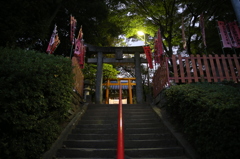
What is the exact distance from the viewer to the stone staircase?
12.0 ft

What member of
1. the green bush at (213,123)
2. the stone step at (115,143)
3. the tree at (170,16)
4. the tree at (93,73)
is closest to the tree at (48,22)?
the tree at (170,16)

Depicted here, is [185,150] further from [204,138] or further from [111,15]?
[111,15]

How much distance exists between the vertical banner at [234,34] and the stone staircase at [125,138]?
535 centimetres

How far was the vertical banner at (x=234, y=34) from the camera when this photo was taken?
7.37m

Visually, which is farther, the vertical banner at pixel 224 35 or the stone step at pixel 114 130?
the vertical banner at pixel 224 35

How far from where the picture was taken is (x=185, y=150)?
12.0ft

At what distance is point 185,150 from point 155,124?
168cm

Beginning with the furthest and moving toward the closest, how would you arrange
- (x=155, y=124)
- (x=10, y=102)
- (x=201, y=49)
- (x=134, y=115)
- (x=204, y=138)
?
1. (x=201, y=49)
2. (x=134, y=115)
3. (x=155, y=124)
4. (x=204, y=138)
5. (x=10, y=102)

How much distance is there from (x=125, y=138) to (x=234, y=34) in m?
7.44

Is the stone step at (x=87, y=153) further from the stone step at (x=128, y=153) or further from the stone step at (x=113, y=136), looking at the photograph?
the stone step at (x=113, y=136)

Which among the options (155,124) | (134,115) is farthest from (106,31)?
(155,124)

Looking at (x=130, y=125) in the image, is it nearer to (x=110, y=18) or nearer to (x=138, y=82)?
(x=138, y=82)

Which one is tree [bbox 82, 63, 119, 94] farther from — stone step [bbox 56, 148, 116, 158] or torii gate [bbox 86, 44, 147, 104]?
stone step [bbox 56, 148, 116, 158]

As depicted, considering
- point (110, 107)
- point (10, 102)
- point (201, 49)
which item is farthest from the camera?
point (201, 49)
